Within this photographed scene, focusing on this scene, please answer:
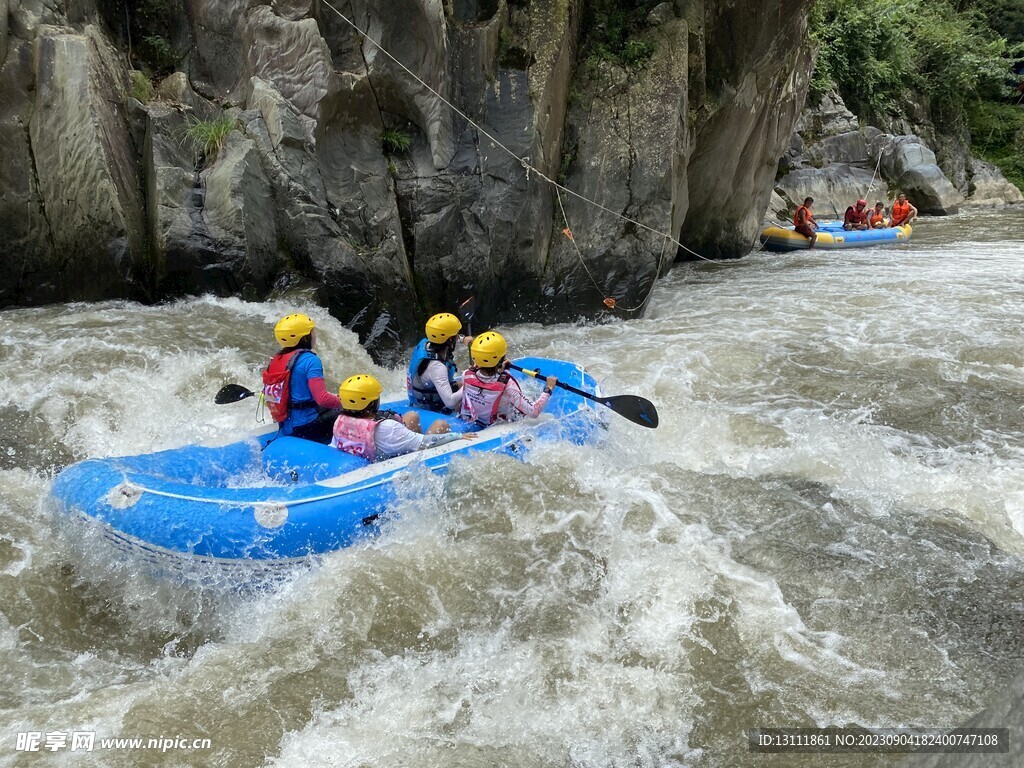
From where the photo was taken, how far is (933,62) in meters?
23.9

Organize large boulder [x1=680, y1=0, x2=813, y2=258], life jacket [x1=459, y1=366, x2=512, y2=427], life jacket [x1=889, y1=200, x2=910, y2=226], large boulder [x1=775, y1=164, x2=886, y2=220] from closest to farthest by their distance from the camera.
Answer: life jacket [x1=459, y1=366, x2=512, y2=427] → large boulder [x1=680, y1=0, x2=813, y2=258] → life jacket [x1=889, y1=200, x2=910, y2=226] → large boulder [x1=775, y1=164, x2=886, y2=220]

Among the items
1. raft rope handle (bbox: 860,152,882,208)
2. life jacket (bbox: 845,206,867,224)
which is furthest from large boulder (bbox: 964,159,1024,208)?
life jacket (bbox: 845,206,867,224)

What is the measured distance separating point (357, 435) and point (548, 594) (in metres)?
1.54

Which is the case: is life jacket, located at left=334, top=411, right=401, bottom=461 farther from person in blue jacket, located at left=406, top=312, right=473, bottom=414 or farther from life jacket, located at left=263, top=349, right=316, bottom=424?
person in blue jacket, located at left=406, top=312, right=473, bottom=414

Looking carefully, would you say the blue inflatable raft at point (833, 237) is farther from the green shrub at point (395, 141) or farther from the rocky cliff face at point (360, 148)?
the green shrub at point (395, 141)

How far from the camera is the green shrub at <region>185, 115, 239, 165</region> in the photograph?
284 inches

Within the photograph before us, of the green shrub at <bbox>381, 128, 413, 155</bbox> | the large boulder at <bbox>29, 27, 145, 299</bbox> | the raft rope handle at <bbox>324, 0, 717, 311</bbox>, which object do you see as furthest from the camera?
the green shrub at <bbox>381, 128, 413, 155</bbox>

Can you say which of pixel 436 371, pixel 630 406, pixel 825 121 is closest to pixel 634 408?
pixel 630 406

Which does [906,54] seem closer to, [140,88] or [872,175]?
[872,175]

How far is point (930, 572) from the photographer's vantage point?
391cm

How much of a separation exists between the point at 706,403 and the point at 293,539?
4.03 meters

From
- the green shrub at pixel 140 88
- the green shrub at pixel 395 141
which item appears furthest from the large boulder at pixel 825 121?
the green shrub at pixel 140 88

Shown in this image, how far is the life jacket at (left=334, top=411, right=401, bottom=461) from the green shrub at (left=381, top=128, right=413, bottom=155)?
4458mm

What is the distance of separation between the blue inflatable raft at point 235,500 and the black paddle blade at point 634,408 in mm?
1235
